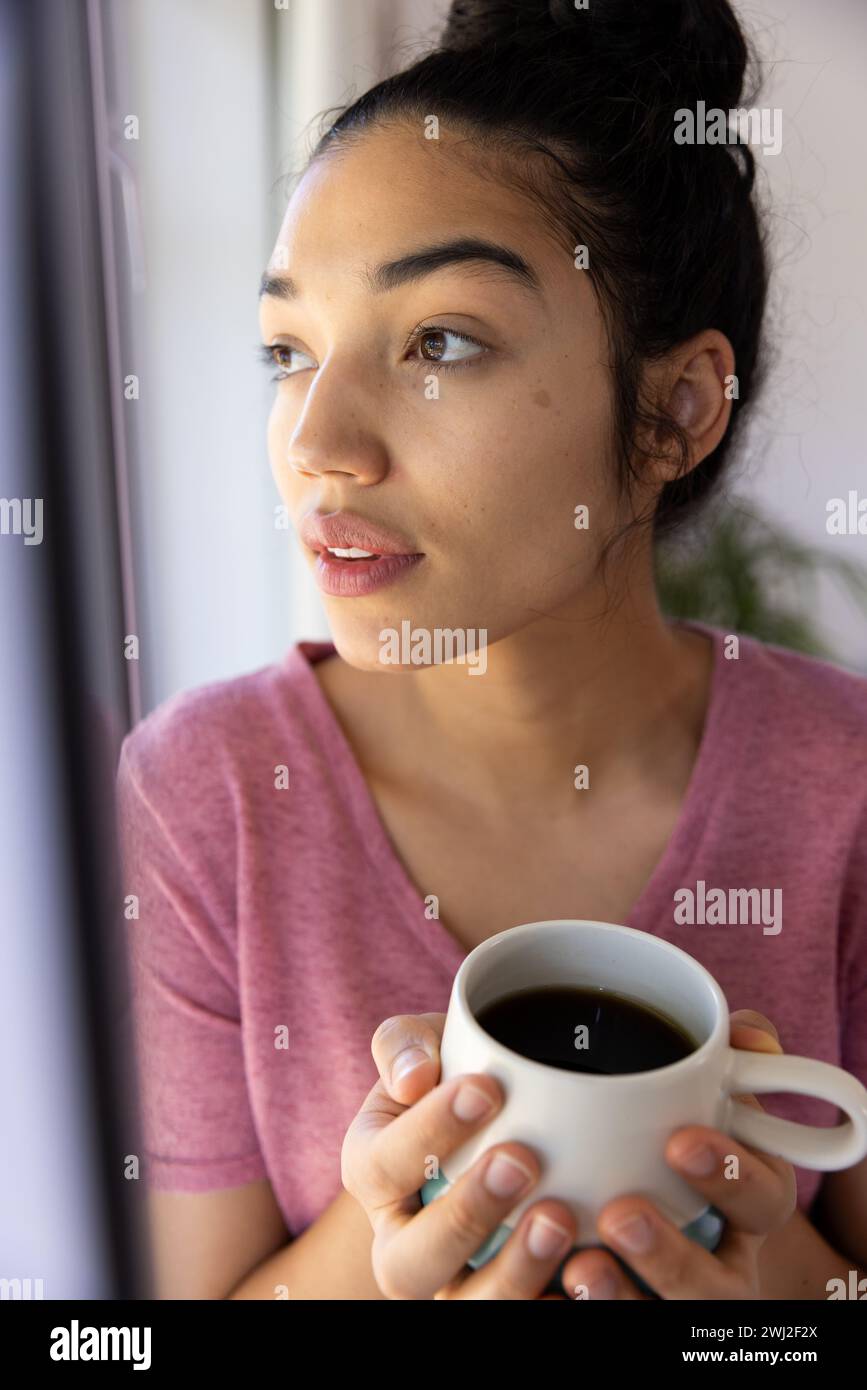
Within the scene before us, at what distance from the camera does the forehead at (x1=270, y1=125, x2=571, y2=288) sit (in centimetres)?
53

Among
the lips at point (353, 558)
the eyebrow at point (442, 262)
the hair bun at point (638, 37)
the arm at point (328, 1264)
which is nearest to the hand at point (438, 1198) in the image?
the arm at point (328, 1264)

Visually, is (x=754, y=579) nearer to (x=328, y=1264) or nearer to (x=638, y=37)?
(x=638, y=37)

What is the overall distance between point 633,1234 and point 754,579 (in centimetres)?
72

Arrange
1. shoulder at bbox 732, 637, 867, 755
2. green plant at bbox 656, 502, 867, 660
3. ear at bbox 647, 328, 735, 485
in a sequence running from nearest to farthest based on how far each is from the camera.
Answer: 1. ear at bbox 647, 328, 735, 485
2. shoulder at bbox 732, 637, 867, 755
3. green plant at bbox 656, 502, 867, 660

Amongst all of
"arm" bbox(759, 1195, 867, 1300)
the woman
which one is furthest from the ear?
"arm" bbox(759, 1195, 867, 1300)

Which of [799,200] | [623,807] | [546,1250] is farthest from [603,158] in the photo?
[546,1250]

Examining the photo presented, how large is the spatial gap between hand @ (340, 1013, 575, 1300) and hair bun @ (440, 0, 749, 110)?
0.53 m

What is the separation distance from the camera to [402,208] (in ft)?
1.76

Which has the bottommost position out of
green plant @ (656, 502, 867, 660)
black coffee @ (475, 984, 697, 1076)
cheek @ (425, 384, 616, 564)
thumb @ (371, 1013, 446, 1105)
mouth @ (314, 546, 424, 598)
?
thumb @ (371, 1013, 446, 1105)

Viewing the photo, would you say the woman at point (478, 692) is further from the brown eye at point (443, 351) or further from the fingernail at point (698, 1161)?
the fingernail at point (698, 1161)

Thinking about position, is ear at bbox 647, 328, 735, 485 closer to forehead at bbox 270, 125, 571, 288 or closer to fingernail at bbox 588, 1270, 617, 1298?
forehead at bbox 270, 125, 571, 288

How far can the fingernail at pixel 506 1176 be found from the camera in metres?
0.35

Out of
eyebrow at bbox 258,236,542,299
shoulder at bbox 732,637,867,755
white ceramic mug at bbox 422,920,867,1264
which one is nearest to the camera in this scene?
white ceramic mug at bbox 422,920,867,1264

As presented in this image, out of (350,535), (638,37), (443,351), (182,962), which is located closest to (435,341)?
(443,351)
